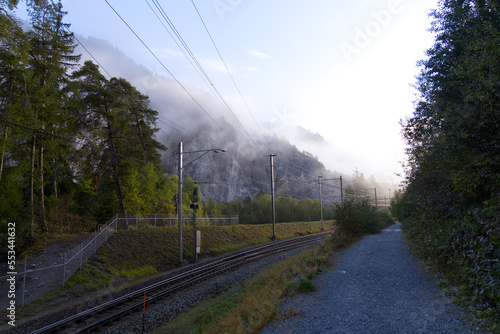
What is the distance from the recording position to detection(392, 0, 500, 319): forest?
22.1ft

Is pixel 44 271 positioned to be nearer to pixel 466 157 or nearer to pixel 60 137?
pixel 60 137

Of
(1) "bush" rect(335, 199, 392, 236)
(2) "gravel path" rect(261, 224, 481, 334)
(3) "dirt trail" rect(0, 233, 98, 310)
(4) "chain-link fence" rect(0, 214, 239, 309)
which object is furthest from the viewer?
(1) "bush" rect(335, 199, 392, 236)

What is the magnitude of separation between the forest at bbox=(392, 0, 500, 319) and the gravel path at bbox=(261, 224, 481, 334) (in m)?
0.73

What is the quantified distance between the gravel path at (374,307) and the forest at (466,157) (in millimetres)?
728

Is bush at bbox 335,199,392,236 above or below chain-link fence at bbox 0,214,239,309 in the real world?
above

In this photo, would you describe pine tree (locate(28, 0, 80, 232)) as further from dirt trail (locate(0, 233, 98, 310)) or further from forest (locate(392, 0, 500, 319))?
forest (locate(392, 0, 500, 319))

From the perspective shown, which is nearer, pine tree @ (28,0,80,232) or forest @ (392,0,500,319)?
forest @ (392,0,500,319)

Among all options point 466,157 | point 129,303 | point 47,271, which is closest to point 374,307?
point 466,157

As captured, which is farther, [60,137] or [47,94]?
[47,94]

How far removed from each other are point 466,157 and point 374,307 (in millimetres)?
5021

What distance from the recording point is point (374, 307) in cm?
734

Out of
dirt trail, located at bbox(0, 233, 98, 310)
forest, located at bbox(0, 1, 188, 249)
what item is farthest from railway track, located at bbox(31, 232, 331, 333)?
forest, located at bbox(0, 1, 188, 249)

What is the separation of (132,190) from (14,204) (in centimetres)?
1472

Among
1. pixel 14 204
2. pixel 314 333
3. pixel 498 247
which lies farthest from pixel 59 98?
pixel 498 247
